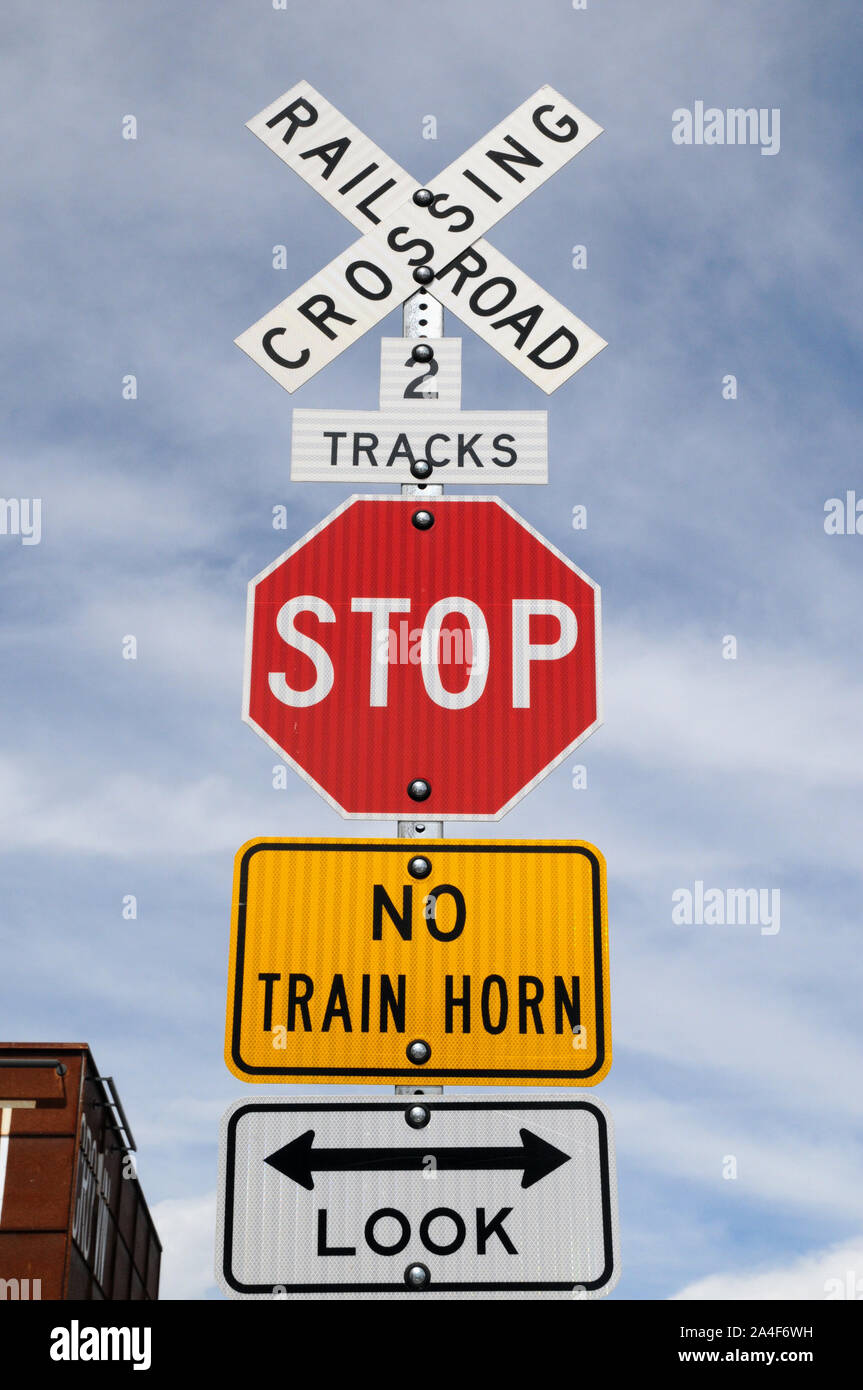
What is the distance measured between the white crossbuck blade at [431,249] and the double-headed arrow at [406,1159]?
2206mm

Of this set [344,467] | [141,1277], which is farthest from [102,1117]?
[344,467]

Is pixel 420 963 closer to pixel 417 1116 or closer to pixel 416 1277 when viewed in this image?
pixel 417 1116

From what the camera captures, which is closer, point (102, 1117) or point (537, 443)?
point (537, 443)

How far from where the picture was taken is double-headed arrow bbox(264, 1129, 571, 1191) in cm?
272

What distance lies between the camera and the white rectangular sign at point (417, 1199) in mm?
2643

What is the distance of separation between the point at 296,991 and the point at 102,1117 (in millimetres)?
23071

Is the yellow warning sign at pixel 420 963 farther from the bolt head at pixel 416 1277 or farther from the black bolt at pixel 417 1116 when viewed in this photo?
the bolt head at pixel 416 1277

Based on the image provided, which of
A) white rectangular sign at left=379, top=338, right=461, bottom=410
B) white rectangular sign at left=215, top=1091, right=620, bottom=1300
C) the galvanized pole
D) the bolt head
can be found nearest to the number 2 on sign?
white rectangular sign at left=379, top=338, right=461, bottom=410

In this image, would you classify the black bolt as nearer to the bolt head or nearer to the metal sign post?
the metal sign post

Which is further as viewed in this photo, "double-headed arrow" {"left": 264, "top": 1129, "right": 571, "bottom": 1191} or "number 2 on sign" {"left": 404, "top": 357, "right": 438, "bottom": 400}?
"number 2 on sign" {"left": 404, "top": 357, "right": 438, "bottom": 400}

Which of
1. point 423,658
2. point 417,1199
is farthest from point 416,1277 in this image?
point 423,658

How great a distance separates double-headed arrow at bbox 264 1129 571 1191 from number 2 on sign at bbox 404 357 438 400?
2035 mm
